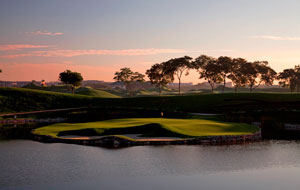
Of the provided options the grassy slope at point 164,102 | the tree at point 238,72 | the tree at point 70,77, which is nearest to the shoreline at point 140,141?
the grassy slope at point 164,102

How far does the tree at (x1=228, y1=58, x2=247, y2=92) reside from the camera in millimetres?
165250

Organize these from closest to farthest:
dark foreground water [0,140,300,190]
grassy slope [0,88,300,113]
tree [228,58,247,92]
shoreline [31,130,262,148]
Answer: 1. dark foreground water [0,140,300,190]
2. shoreline [31,130,262,148]
3. grassy slope [0,88,300,113]
4. tree [228,58,247,92]

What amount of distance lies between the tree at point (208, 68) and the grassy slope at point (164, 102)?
132 feet

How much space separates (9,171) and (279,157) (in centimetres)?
3178

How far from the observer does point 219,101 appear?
115 m

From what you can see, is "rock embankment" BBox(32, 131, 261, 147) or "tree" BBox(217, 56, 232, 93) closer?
"rock embankment" BBox(32, 131, 261, 147)

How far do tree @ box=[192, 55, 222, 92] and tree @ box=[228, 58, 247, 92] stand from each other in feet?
21.2

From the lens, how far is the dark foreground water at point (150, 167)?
108ft

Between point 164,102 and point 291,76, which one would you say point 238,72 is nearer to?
point 291,76

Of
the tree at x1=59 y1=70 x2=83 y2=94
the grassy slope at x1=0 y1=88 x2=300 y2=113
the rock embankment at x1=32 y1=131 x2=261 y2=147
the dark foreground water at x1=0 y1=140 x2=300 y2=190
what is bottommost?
the dark foreground water at x1=0 y1=140 x2=300 y2=190

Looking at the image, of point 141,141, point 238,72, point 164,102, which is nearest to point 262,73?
point 238,72

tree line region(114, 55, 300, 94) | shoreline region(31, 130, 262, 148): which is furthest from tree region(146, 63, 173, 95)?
shoreline region(31, 130, 262, 148)

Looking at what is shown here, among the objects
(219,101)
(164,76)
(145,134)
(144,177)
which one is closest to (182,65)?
(164,76)

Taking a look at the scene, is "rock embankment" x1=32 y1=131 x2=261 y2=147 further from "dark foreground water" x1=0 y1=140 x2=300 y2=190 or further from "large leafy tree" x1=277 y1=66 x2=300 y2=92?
"large leafy tree" x1=277 y1=66 x2=300 y2=92
